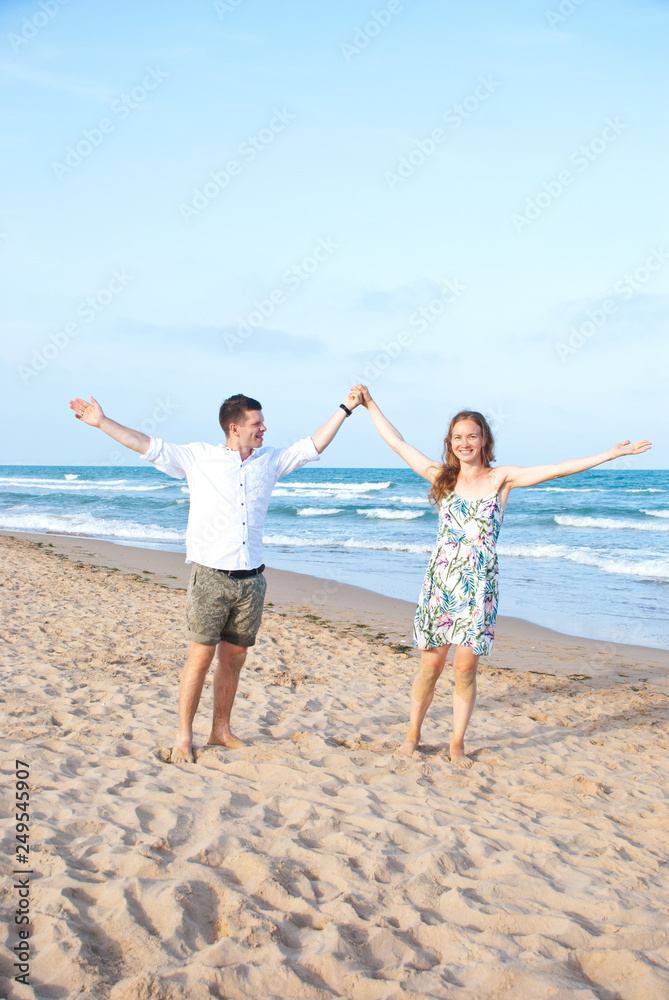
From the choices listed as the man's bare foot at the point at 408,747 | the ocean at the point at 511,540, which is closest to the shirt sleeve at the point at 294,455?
the man's bare foot at the point at 408,747

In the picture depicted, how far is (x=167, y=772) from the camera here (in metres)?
3.90

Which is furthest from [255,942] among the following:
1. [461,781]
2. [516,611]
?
[516,611]

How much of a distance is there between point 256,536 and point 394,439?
3.62 ft

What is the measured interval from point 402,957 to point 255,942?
508 mm

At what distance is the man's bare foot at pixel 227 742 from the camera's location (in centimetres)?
432

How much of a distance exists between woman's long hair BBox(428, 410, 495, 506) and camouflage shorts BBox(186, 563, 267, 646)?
1.18m

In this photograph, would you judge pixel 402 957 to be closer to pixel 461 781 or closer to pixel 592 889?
pixel 592 889

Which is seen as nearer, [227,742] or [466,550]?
[466,550]

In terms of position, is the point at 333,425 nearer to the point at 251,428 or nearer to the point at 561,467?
the point at 251,428

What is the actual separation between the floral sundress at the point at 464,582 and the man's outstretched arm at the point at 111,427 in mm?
1746

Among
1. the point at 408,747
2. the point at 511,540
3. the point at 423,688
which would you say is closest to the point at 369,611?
the point at 408,747

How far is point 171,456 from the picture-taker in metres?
4.05

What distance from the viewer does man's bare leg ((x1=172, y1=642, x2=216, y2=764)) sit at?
13.3ft

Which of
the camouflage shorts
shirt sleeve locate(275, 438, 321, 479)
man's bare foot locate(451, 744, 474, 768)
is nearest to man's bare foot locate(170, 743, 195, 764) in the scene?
the camouflage shorts
